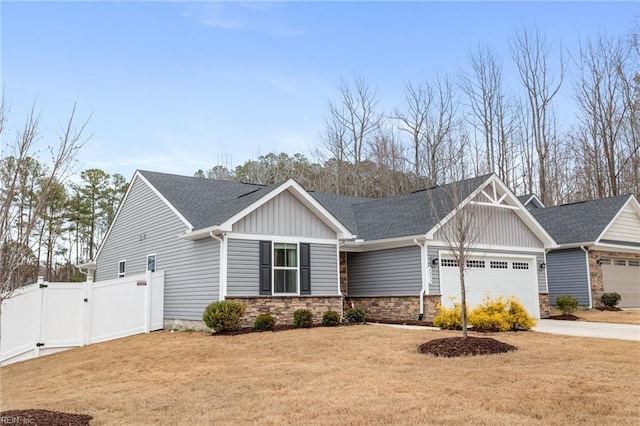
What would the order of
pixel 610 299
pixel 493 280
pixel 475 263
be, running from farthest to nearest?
pixel 610 299
pixel 493 280
pixel 475 263

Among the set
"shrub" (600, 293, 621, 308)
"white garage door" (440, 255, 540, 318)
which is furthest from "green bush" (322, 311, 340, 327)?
"shrub" (600, 293, 621, 308)

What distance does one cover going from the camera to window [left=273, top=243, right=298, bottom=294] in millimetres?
15793

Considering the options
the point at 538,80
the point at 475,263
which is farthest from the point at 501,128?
the point at 475,263

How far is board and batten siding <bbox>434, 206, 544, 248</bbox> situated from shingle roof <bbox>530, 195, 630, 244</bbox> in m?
3.51

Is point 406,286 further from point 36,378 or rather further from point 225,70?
point 36,378

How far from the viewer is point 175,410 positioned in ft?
24.2

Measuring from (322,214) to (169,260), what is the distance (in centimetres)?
497

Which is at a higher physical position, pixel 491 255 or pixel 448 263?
pixel 491 255

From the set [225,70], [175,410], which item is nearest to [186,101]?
[225,70]

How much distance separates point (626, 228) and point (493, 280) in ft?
31.6

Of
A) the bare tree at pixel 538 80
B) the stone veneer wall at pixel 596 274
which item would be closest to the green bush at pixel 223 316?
the stone veneer wall at pixel 596 274

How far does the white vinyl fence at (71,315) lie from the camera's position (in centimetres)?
1486

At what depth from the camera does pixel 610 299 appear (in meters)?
22.5

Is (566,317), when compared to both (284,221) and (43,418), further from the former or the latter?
(43,418)
